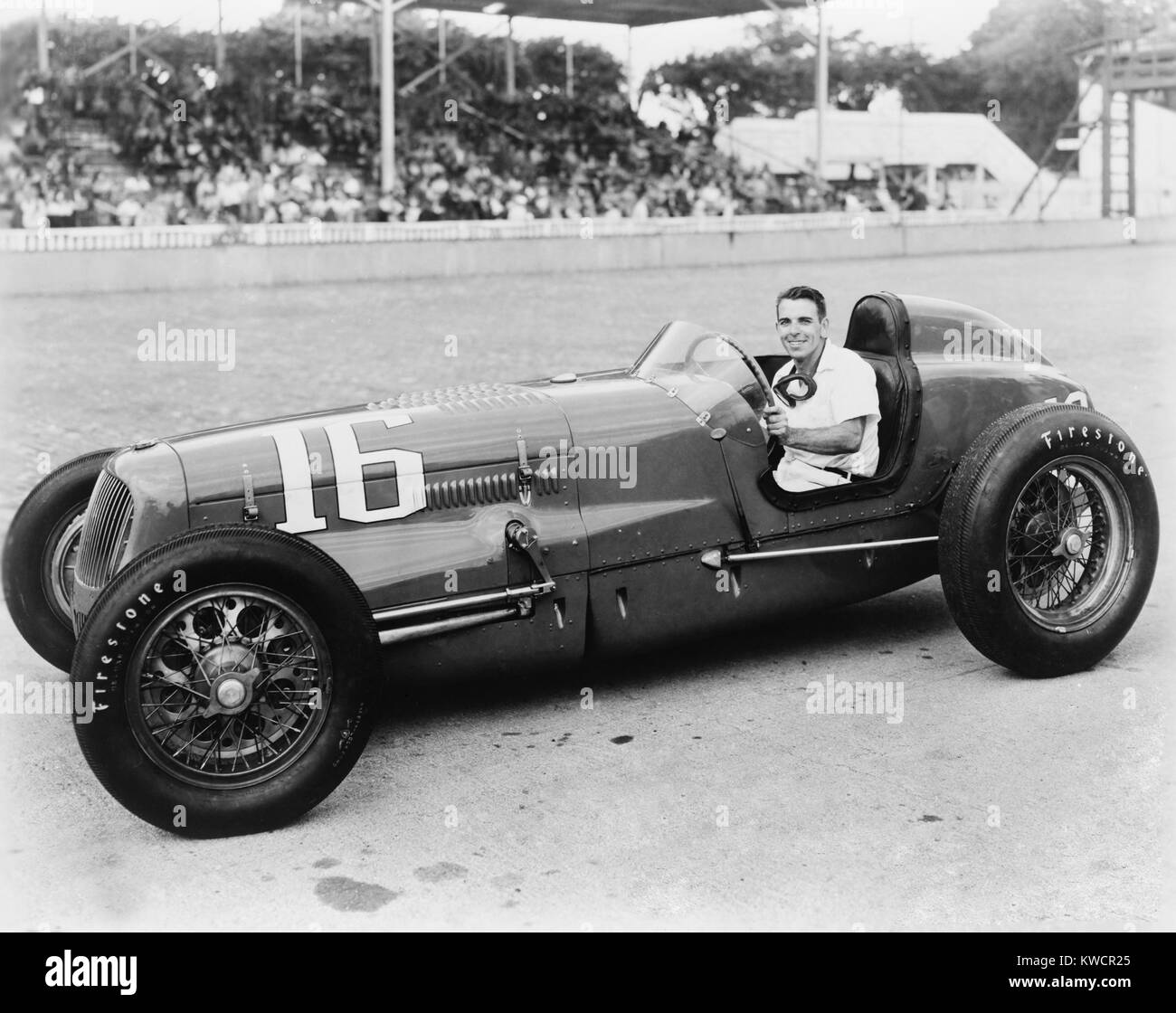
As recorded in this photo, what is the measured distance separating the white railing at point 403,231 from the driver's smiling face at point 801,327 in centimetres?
1469

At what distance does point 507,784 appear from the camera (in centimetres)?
419

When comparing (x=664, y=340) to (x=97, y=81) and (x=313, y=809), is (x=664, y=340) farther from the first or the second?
(x=97, y=81)

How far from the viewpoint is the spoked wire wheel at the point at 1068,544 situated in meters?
5.03

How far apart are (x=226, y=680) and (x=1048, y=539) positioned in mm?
2810

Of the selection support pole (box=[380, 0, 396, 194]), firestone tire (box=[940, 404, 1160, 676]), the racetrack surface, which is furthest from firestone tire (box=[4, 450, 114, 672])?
support pole (box=[380, 0, 396, 194])

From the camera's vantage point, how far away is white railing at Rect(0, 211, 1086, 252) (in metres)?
18.1

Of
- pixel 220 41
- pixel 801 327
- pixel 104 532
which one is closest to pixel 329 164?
pixel 220 41

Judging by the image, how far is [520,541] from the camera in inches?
176

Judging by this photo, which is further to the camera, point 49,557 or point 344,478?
point 49,557
